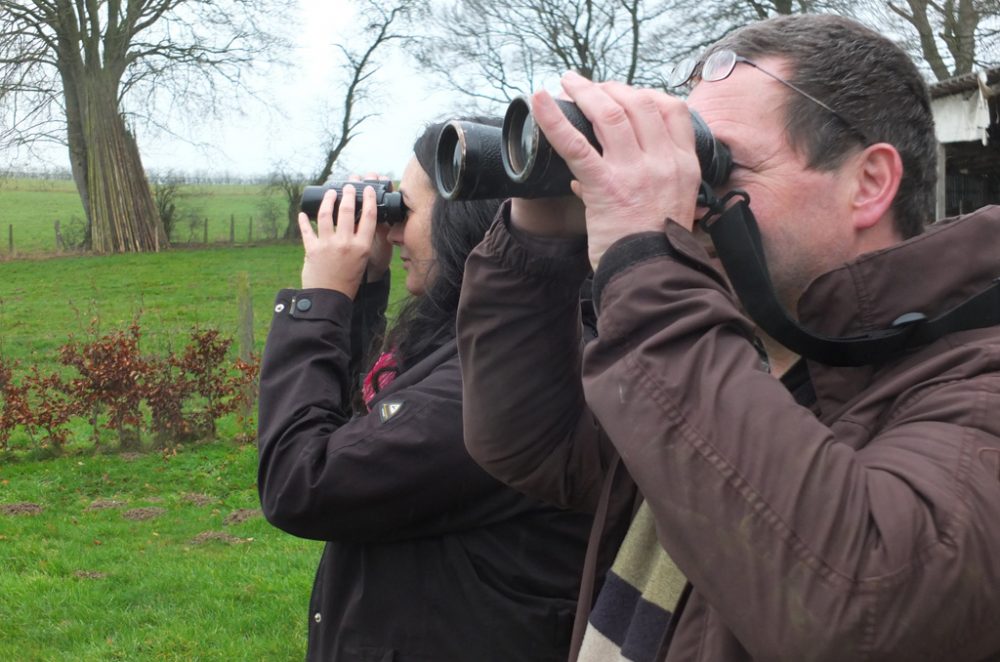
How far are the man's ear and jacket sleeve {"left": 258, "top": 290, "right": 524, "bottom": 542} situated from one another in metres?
0.81

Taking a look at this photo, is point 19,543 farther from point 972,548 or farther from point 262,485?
point 972,548

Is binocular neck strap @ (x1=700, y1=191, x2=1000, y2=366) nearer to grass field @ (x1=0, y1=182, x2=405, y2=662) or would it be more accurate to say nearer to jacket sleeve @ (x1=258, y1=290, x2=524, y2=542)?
jacket sleeve @ (x1=258, y1=290, x2=524, y2=542)

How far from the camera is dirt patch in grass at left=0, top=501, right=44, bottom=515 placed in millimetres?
6699

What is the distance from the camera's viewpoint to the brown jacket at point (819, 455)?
106 cm

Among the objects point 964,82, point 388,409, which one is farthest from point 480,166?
point 964,82

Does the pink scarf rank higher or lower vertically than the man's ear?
lower

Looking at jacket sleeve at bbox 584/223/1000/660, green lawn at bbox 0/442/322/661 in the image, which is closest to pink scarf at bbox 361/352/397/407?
jacket sleeve at bbox 584/223/1000/660

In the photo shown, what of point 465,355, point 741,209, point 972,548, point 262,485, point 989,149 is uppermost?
point 989,149

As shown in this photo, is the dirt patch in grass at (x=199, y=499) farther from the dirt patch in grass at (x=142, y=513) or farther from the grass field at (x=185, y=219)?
the grass field at (x=185, y=219)

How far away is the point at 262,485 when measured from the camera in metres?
2.01

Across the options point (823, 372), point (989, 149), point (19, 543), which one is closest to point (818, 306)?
point (823, 372)

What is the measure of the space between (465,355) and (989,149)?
32.7 feet

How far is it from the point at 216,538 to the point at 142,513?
761 mm

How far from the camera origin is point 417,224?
230cm
